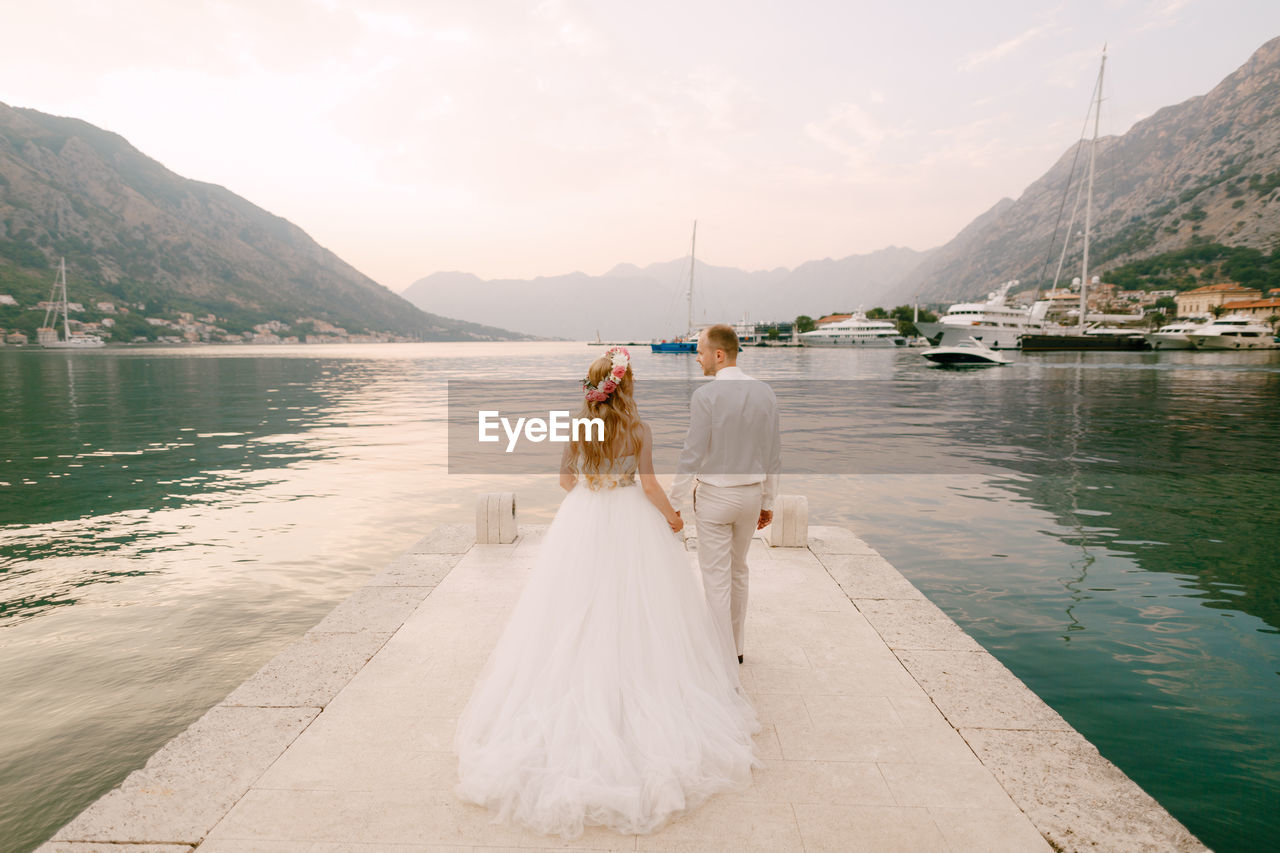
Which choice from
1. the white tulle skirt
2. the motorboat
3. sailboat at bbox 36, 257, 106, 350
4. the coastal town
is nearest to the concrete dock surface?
the white tulle skirt

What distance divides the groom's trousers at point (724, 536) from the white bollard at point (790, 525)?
417 centimetres

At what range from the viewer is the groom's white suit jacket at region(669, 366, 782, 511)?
4641mm

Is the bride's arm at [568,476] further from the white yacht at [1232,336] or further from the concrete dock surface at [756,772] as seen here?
the white yacht at [1232,336]

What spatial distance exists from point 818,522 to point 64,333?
20213 cm

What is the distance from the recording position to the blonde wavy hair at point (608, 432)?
434cm

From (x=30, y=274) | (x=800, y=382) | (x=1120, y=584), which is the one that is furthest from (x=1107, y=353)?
(x=30, y=274)

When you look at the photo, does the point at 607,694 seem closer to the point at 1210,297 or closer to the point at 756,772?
the point at 756,772

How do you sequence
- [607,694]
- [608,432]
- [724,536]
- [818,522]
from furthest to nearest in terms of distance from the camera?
[818,522]
[724,536]
[608,432]
[607,694]

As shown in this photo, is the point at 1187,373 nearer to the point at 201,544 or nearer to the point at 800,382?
the point at 800,382

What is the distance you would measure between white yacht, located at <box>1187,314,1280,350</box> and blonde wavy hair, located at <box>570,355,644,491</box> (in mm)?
145718

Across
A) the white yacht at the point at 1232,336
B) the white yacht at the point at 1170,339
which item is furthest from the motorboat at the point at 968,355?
the white yacht at the point at 1232,336

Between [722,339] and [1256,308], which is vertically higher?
[1256,308]

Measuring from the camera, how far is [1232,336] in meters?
113

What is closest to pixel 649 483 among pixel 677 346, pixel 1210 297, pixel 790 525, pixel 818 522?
pixel 790 525
